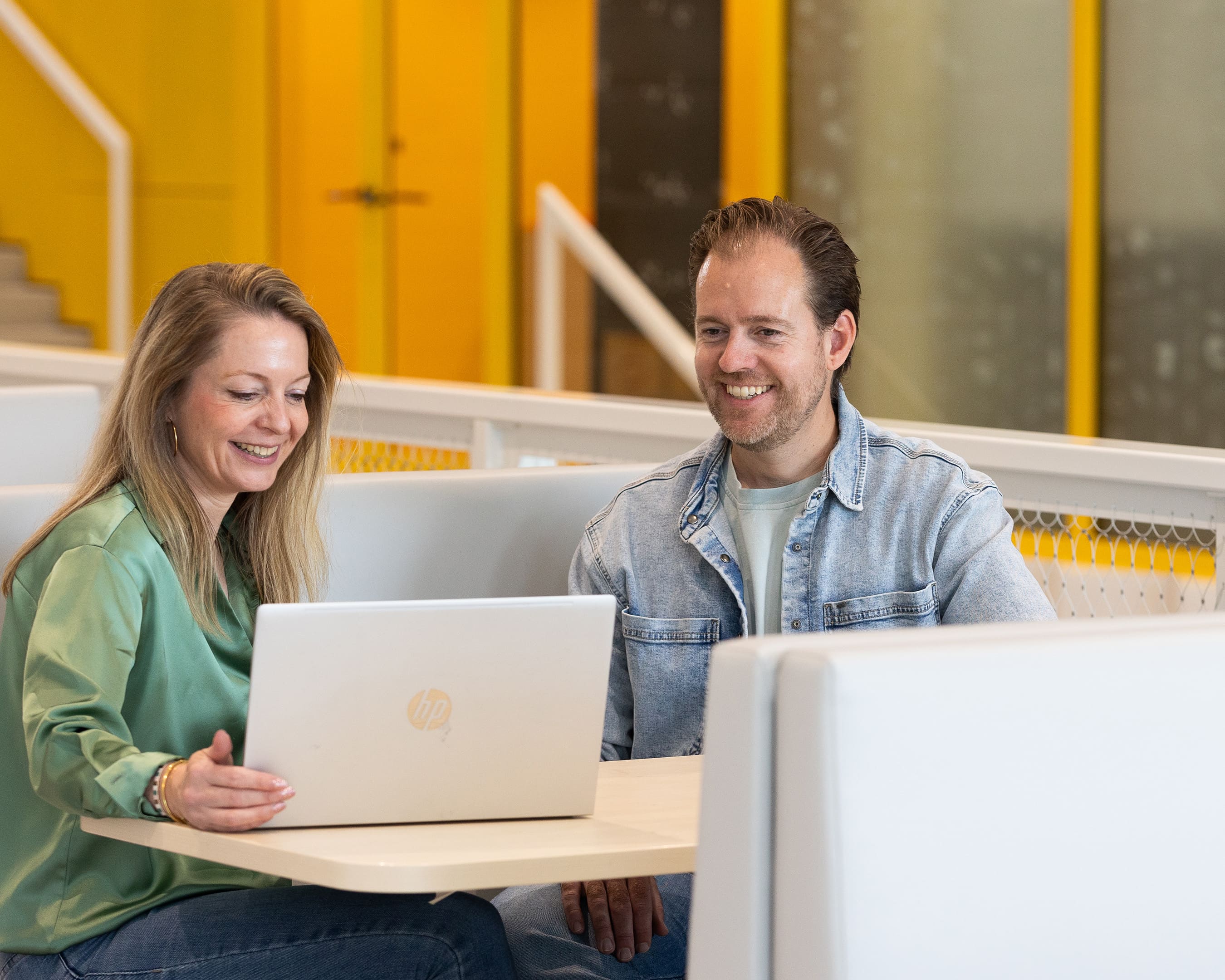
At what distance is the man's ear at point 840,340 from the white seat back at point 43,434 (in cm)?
166

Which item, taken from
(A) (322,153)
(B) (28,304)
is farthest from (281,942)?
(B) (28,304)

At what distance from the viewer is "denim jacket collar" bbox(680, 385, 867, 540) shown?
6.93 feet

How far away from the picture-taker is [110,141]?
7.40 metres

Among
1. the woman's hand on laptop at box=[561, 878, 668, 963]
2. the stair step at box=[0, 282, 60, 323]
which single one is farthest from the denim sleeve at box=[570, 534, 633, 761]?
the stair step at box=[0, 282, 60, 323]

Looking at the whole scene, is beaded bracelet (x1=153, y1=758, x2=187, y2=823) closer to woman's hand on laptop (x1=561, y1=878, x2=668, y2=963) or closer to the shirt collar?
the shirt collar

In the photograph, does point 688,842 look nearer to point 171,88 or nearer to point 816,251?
point 816,251

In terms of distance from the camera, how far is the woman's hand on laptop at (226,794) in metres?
1.48

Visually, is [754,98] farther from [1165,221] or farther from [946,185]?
[1165,221]

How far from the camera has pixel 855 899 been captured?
1194 mm

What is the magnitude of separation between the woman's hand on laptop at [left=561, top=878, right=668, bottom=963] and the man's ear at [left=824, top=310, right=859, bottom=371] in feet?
2.35

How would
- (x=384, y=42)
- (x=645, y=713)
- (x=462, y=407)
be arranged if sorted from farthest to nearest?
(x=384, y=42) → (x=462, y=407) → (x=645, y=713)

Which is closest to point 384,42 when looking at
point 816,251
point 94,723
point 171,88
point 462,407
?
point 171,88

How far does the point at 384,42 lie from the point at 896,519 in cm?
628

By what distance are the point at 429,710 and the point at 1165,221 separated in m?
4.15
